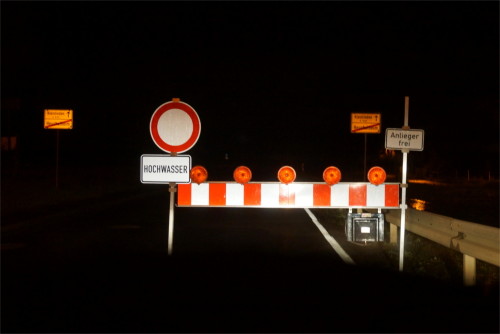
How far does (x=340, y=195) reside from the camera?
355 inches

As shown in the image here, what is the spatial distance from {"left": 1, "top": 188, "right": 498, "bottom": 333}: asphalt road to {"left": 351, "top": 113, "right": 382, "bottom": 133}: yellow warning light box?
11723 mm

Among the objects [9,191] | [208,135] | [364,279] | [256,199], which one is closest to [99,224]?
[256,199]

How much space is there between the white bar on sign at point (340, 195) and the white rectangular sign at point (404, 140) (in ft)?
4.49

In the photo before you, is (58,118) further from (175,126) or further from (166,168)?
(166,168)

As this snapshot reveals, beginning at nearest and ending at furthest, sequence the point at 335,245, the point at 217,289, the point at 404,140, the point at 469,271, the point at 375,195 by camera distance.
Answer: the point at 217,289
the point at 469,271
the point at 404,140
the point at 375,195
the point at 335,245

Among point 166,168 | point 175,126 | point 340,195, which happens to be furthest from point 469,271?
point 175,126

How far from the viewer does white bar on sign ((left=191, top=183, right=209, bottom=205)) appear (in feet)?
29.4

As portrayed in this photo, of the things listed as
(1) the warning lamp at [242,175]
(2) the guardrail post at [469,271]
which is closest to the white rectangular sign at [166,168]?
(1) the warning lamp at [242,175]

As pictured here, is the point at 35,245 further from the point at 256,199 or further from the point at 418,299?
the point at 418,299

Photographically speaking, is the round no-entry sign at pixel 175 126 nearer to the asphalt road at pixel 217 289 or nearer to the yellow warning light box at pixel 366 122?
the asphalt road at pixel 217 289

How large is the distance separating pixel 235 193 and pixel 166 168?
181 centimetres

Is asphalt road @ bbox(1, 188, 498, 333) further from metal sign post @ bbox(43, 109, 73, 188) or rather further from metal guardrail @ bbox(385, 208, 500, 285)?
metal sign post @ bbox(43, 109, 73, 188)

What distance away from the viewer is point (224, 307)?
5855 millimetres

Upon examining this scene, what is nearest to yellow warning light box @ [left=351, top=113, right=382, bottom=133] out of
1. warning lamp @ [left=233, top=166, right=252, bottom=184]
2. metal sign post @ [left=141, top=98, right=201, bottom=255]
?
warning lamp @ [left=233, top=166, right=252, bottom=184]
